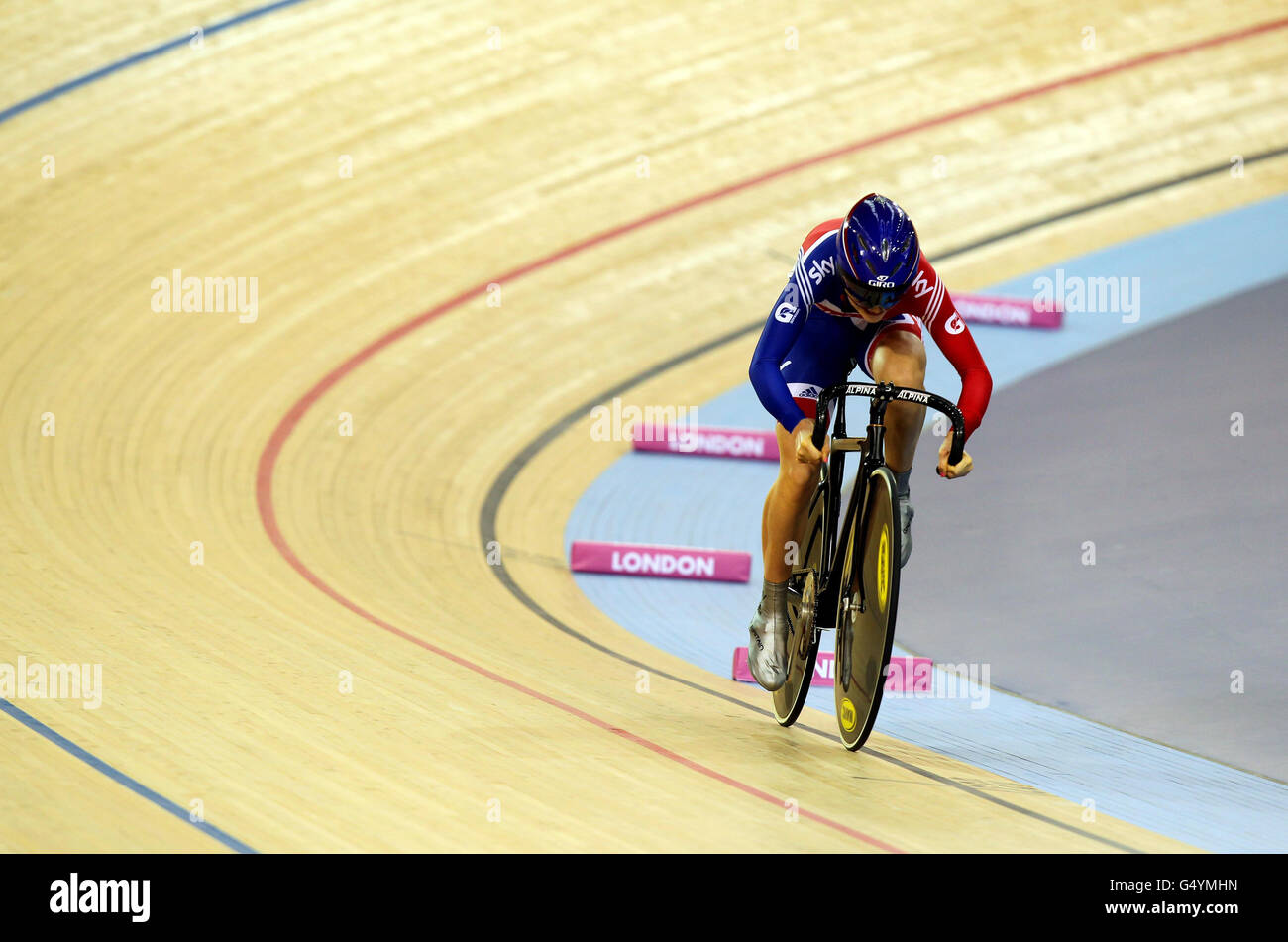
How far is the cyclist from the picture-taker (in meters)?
2.93

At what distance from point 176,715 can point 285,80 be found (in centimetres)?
535

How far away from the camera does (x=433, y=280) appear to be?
21.7ft

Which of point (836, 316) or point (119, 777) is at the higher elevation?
point (836, 316)

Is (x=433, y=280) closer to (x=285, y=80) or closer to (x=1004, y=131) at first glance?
(x=285, y=80)

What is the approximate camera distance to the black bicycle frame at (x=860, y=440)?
2.96 m

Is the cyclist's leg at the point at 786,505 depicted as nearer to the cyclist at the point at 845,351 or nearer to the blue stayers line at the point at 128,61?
the cyclist at the point at 845,351

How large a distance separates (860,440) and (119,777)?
61.6 inches
